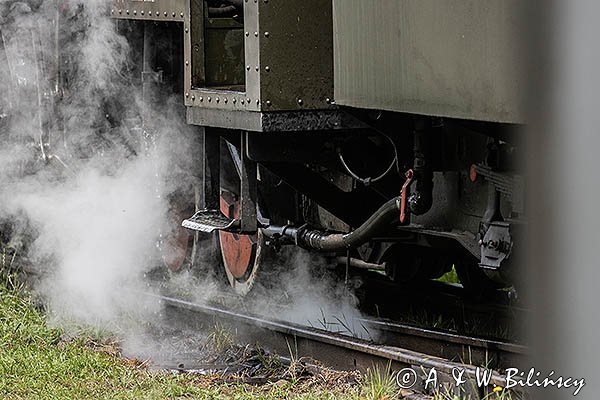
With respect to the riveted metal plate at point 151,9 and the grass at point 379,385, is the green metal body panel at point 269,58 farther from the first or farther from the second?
the grass at point 379,385

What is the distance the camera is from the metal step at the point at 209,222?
13.9 feet

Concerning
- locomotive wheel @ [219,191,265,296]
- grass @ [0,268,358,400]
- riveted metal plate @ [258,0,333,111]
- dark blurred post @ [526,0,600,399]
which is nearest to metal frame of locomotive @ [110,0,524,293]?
riveted metal plate @ [258,0,333,111]

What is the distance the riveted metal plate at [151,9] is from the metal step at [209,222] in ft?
2.74

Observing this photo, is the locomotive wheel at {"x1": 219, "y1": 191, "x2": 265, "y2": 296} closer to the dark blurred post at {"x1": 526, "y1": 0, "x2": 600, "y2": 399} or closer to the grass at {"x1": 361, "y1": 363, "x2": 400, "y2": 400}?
the grass at {"x1": 361, "y1": 363, "x2": 400, "y2": 400}

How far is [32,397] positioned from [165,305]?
1627mm

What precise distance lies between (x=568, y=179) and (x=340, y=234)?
411 centimetres

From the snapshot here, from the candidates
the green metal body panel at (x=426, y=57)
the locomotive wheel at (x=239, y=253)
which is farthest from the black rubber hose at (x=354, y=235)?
the locomotive wheel at (x=239, y=253)

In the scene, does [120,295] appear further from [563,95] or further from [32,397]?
[563,95]

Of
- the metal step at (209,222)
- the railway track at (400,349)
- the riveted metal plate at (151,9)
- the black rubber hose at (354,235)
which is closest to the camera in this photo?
the railway track at (400,349)

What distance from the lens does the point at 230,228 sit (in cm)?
424

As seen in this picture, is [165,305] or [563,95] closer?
[563,95]

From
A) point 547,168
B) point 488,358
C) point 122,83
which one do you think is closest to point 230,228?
point 488,358

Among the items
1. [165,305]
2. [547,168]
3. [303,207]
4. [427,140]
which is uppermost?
[547,168]

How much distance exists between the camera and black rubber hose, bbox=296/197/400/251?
13.1 ft
